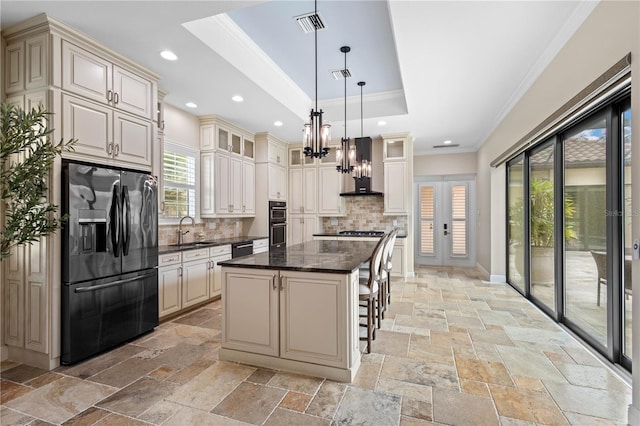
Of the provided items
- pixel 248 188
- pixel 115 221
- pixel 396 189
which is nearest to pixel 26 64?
pixel 115 221

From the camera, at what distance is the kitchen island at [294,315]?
231 centimetres

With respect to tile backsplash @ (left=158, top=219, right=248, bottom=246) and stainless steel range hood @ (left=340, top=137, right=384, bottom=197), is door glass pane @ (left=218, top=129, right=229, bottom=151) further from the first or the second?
stainless steel range hood @ (left=340, top=137, right=384, bottom=197)

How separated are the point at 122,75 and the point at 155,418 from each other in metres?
2.96

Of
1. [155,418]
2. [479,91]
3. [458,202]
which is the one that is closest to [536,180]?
[479,91]

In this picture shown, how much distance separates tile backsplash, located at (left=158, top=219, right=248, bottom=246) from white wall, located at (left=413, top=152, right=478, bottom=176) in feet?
14.4

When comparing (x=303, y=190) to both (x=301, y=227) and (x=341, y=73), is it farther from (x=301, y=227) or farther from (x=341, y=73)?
(x=341, y=73)

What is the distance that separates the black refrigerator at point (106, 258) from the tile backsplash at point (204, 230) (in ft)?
3.67

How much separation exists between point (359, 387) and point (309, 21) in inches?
118

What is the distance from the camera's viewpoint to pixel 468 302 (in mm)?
4324

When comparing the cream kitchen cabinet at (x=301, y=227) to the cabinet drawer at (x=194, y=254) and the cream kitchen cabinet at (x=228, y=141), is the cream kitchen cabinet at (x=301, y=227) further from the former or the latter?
the cabinet drawer at (x=194, y=254)

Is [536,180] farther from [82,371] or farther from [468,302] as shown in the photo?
[82,371]

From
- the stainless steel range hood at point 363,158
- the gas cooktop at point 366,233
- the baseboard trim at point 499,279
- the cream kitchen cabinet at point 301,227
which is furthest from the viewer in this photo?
the cream kitchen cabinet at point 301,227

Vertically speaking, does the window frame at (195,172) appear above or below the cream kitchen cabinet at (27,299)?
above

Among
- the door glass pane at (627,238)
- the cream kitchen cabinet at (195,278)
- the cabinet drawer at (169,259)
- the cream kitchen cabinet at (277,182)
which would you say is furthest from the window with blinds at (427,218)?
the cabinet drawer at (169,259)
